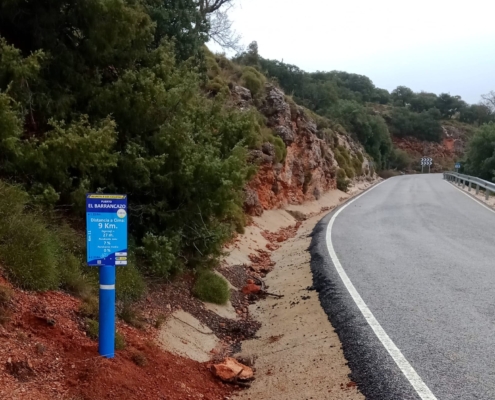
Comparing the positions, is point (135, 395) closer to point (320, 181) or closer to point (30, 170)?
point (30, 170)

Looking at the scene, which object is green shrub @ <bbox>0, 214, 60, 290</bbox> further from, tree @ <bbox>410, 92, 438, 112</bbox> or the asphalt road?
tree @ <bbox>410, 92, 438, 112</bbox>

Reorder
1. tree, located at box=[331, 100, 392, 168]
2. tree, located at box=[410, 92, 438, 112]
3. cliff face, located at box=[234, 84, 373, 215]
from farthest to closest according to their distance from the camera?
tree, located at box=[410, 92, 438, 112] → tree, located at box=[331, 100, 392, 168] → cliff face, located at box=[234, 84, 373, 215]

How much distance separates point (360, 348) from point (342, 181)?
31193mm

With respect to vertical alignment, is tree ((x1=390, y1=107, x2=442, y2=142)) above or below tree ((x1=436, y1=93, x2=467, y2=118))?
below

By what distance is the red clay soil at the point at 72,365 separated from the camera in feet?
13.5

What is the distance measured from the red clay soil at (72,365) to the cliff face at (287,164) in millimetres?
11900

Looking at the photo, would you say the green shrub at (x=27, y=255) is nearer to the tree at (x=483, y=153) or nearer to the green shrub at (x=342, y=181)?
the green shrub at (x=342, y=181)

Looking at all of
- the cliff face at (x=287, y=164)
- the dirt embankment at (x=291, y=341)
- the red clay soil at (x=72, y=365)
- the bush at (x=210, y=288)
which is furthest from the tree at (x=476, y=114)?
the red clay soil at (x=72, y=365)

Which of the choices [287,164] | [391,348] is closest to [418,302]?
[391,348]

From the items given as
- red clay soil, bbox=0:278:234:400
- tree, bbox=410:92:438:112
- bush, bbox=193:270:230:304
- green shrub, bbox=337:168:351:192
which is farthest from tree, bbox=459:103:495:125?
red clay soil, bbox=0:278:234:400

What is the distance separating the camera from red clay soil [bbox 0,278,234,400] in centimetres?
410

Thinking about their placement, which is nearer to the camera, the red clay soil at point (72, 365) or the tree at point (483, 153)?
the red clay soil at point (72, 365)

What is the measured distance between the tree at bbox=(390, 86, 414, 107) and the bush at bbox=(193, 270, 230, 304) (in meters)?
105

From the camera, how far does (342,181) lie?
36344 mm
